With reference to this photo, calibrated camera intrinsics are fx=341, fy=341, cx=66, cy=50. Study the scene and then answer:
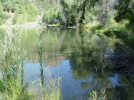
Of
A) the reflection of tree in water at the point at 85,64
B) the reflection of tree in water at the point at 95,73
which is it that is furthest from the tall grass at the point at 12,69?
the reflection of tree in water at the point at 85,64

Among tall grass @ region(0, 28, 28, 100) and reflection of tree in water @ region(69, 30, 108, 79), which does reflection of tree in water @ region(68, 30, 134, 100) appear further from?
tall grass @ region(0, 28, 28, 100)

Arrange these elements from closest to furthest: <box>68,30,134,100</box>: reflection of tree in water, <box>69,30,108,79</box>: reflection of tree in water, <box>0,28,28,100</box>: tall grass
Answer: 1. <box>0,28,28,100</box>: tall grass
2. <box>68,30,134,100</box>: reflection of tree in water
3. <box>69,30,108,79</box>: reflection of tree in water

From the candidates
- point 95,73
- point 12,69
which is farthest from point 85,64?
point 12,69

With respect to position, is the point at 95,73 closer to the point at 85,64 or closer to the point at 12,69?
the point at 85,64

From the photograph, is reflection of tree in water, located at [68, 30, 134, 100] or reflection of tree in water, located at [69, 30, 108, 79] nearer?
reflection of tree in water, located at [68, 30, 134, 100]

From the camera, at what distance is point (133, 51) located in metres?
30.9

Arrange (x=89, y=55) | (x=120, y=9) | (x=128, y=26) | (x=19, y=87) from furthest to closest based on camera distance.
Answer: (x=120, y=9)
(x=128, y=26)
(x=89, y=55)
(x=19, y=87)

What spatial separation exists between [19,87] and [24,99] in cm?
31

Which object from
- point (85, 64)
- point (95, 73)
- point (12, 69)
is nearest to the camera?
point (12, 69)

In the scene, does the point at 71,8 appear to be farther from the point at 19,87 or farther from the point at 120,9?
the point at 19,87

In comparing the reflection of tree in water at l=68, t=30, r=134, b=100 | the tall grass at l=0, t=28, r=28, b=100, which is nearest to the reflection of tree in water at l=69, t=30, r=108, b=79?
the reflection of tree in water at l=68, t=30, r=134, b=100

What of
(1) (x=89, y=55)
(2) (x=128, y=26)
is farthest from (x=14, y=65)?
(2) (x=128, y=26)

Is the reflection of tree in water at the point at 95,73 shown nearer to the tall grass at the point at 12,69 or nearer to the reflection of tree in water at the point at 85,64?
the reflection of tree in water at the point at 85,64

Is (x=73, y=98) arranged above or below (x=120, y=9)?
below
